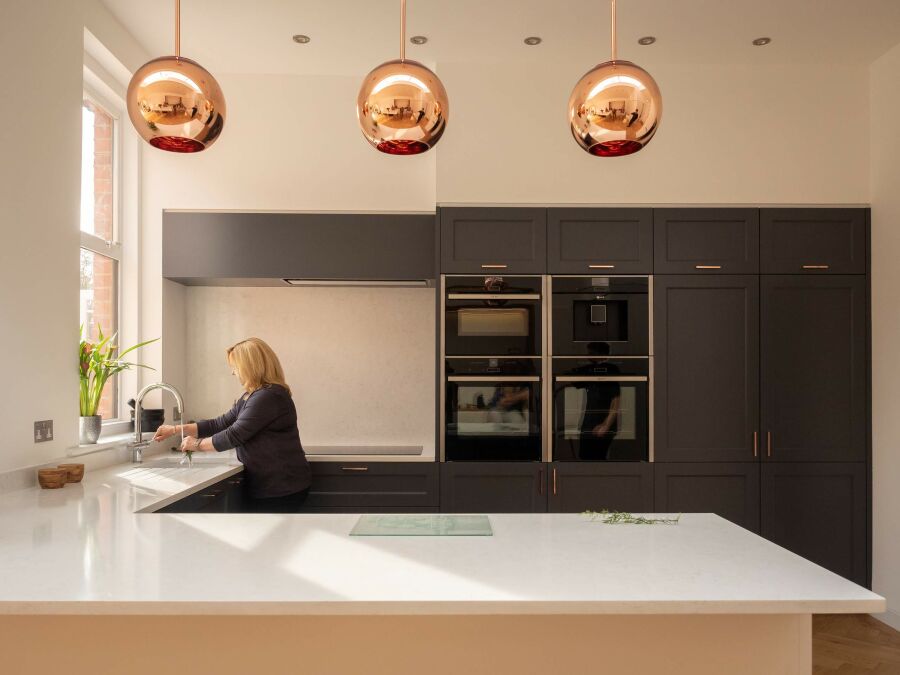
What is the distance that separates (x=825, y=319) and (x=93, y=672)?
3.74 metres

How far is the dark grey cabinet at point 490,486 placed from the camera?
151 inches

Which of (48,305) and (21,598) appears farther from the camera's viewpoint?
(48,305)

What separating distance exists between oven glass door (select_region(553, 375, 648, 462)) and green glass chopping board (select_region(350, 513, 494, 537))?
5.73 ft

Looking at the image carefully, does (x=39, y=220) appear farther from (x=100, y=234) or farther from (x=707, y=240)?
(x=707, y=240)

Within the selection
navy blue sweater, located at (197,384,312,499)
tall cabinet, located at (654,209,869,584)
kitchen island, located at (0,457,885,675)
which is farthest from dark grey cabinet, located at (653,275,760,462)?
kitchen island, located at (0,457,885,675)

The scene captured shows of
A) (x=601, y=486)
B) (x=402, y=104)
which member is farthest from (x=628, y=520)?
(x=601, y=486)

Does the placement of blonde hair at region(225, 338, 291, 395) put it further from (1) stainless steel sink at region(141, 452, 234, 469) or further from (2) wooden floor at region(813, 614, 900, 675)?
(2) wooden floor at region(813, 614, 900, 675)

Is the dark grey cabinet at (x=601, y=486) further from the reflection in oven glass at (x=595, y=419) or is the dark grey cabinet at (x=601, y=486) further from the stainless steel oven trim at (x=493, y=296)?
the stainless steel oven trim at (x=493, y=296)

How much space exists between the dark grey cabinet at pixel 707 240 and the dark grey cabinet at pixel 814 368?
0.19 m

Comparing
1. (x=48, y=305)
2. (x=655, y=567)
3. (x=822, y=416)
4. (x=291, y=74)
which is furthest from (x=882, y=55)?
(x=48, y=305)

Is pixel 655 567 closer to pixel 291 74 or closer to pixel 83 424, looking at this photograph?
pixel 83 424

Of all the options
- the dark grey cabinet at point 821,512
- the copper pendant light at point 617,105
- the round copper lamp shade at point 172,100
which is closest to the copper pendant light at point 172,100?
the round copper lamp shade at point 172,100

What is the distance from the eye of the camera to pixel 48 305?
9.67 ft

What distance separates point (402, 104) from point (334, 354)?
2.77 meters
